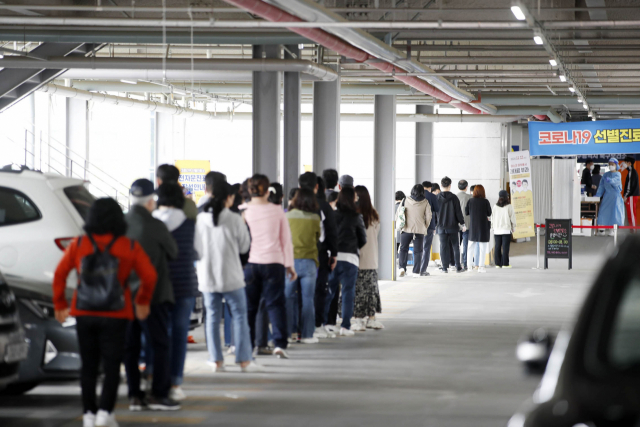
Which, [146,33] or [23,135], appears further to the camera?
[23,135]

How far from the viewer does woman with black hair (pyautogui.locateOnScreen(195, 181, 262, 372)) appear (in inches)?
257

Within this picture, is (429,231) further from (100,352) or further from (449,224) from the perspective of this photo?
(100,352)

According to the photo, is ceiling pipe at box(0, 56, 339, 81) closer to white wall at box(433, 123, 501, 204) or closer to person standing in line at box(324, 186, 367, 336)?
person standing in line at box(324, 186, 367, 336)

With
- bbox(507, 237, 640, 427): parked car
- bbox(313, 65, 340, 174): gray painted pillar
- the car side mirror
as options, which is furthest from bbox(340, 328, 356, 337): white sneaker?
bbox(507, 237, 640, 427): parked car

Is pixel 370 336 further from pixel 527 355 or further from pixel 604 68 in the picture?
A: pixel 604 68

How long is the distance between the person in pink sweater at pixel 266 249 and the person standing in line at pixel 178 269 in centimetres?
145

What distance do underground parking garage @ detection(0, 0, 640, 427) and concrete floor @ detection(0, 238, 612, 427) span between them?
0.03 meters

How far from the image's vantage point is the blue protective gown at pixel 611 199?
21.4 m

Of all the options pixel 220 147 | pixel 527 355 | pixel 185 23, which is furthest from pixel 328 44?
pixel 220 147

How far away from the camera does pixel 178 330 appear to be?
576cm

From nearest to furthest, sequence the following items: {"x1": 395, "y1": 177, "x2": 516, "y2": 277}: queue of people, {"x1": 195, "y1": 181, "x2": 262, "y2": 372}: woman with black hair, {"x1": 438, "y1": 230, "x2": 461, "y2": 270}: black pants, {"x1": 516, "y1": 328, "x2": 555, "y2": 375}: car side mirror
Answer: {"x1": 516, "y1": 328, "x2": 555, "y2": 375}: car side mirror
{"x1": 195, "y1": 181, "x2": 262, "y2": 372}: woman with black hair
{"x1": 395, "y1": 177, "x2": 516, "y2": 277}: queue of people
{"x1": 438, "y1": 230, "x2": 461, "y2": 270}: black pants

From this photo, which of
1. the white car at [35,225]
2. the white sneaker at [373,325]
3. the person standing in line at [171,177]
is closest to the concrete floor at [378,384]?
the white sneaker at [373,325]

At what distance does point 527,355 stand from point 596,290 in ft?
1.66

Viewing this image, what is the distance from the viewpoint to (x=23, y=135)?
19609 millimetres
